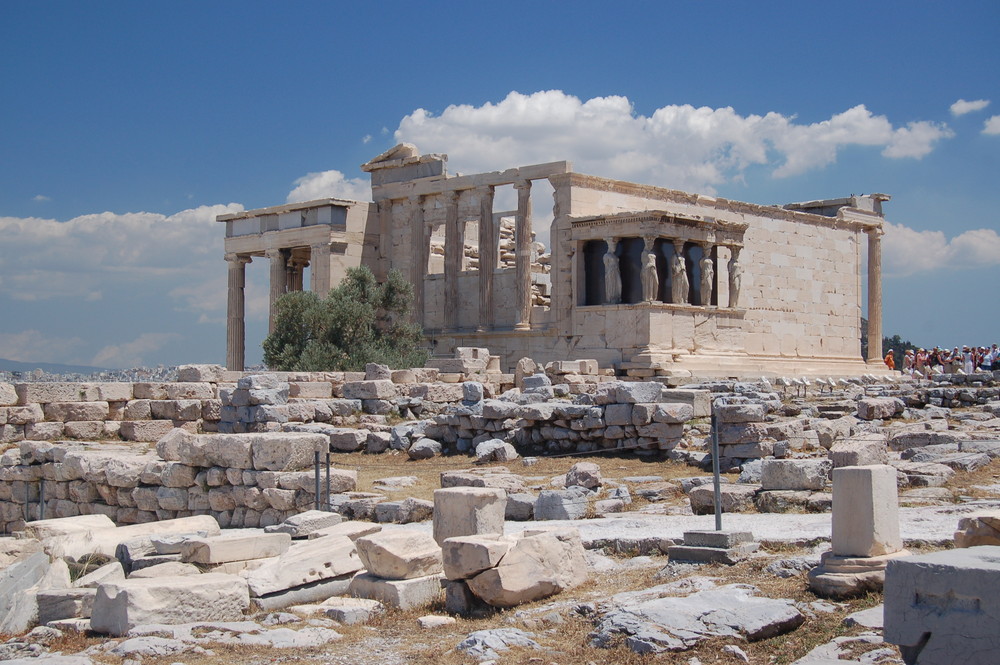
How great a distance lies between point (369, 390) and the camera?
1812cm

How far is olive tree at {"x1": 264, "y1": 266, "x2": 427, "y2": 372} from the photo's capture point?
24750 millimetres

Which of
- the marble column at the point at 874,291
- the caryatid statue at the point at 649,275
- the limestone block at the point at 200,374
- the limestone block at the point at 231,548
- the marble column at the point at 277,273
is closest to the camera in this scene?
the limestone block at the point at 231,548

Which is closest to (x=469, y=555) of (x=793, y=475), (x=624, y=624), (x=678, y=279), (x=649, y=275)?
(x=624, y=624)

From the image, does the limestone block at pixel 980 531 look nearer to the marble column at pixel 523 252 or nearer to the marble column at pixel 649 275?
the marble column at pixel 649 275

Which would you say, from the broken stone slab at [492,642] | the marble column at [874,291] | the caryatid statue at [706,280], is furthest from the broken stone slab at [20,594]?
the marble column at [874,291]

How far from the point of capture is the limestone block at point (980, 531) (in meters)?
6.71

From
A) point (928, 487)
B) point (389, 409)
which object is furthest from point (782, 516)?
point (389, 409)

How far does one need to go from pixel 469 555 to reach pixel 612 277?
61.2 feet

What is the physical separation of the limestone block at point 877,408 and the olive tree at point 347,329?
34.4ft

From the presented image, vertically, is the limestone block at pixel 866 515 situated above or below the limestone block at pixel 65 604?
above

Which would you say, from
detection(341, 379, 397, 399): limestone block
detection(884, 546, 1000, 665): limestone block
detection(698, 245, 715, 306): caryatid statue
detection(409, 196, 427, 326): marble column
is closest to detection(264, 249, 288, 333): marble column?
detection(409, 196, 427, 326): marble column

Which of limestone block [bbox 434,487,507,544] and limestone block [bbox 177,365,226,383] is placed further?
limestone block [bbox 177,365,226,383]

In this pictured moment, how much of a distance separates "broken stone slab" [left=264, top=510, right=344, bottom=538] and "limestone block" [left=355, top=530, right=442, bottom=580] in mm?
1802

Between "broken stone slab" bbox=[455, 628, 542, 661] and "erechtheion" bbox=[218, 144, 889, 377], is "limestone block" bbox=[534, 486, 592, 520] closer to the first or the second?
"broken stone slab" bbox=[455, 628, 542, 661]
